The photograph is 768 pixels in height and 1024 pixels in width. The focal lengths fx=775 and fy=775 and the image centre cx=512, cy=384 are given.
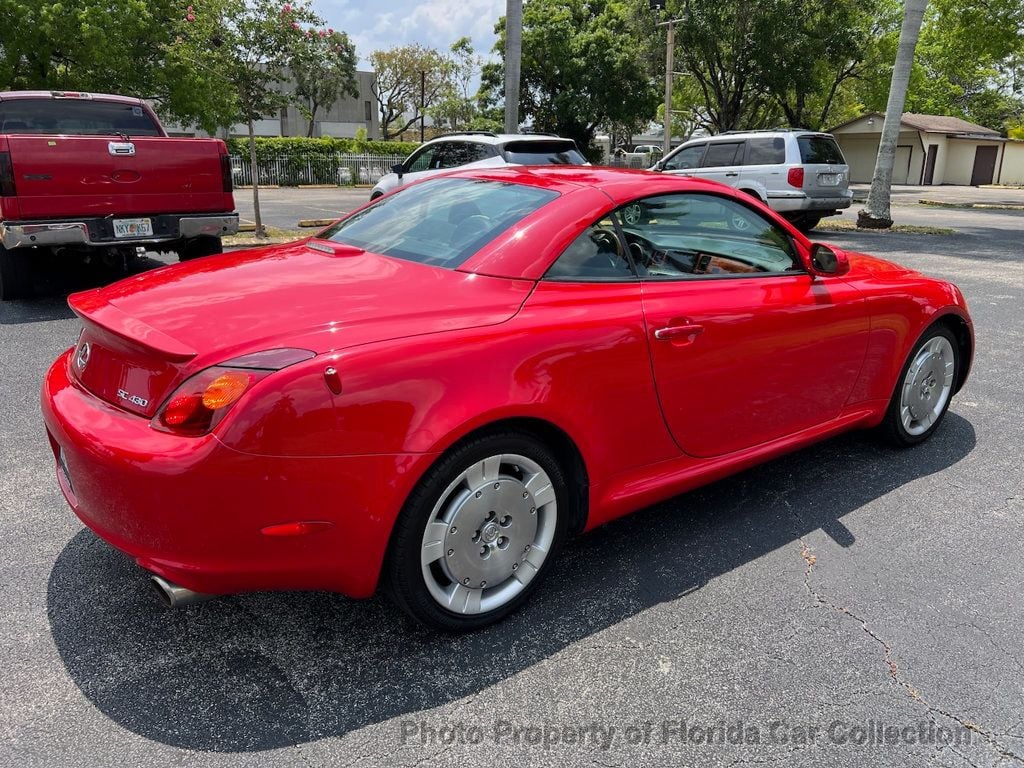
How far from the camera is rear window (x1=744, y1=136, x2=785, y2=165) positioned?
1412cm

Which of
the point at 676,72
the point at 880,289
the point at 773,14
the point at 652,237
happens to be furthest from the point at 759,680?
the point at 676,72

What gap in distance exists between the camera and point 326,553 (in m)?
2.25

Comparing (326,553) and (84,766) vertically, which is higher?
(326,553)

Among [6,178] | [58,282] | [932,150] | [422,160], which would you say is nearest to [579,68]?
[422,160]

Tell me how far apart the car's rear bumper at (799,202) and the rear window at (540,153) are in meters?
4.18

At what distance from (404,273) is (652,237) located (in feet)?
3.53

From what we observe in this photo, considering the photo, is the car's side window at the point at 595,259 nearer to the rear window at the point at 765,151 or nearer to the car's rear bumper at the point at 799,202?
the car's rear bumper at the point at 799,202

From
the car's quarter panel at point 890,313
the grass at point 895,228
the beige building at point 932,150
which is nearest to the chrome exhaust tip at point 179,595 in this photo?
the car's quarter panel at point 890,313

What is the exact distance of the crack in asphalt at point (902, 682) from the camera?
219cm

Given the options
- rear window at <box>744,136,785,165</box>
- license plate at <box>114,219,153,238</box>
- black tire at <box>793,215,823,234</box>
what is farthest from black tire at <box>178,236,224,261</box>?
black tire at <box>793,215,823,234</box>

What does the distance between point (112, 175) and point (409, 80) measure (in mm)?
56898

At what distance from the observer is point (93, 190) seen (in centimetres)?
667

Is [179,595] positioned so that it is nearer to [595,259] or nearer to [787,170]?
[595,259]

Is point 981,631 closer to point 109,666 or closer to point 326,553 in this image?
point 326,553
